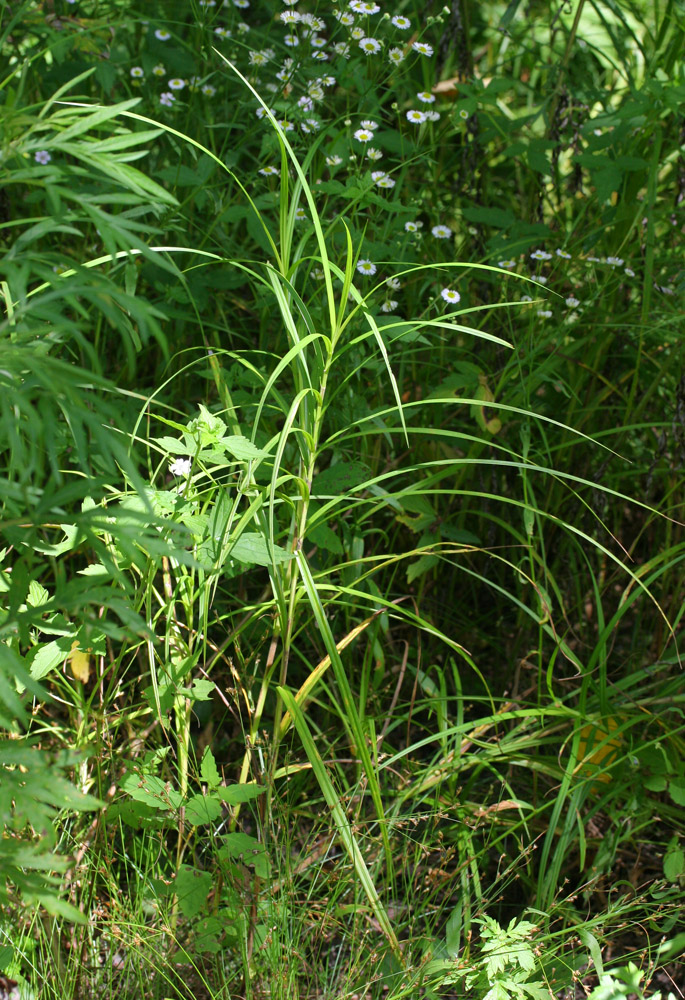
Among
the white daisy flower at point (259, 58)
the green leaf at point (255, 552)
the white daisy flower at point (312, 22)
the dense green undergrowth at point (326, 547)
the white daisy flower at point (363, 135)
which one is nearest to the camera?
the dense green undergrowth at point (326, 547)

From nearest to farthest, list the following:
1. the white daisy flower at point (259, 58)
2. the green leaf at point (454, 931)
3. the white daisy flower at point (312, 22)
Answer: the green leaf at point (454, 931)
the white daisy flower at point (312, 22)
the white daisy flower at point (259, 58)

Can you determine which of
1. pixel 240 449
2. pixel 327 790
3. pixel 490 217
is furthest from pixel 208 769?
pixel 490 217

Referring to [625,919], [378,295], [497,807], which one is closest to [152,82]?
[378,295]

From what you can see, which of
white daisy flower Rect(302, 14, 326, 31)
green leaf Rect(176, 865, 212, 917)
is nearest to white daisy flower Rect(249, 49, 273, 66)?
white daisy flower Rect(302, 14, 326, 31)

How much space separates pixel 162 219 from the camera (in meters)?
1.65

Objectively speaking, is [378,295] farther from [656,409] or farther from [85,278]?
[85,278]

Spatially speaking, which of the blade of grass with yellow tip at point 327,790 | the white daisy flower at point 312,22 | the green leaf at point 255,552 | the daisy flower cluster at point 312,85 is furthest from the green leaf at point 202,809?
the white daisy flower at point 312,22

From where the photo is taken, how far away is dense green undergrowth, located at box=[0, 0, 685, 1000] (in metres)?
1.02

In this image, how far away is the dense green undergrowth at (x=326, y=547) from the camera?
1.02 meters

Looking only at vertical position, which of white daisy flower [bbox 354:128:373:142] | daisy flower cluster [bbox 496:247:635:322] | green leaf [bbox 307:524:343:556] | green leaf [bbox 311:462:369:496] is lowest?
green leaf [bbox 307:524:343:556]

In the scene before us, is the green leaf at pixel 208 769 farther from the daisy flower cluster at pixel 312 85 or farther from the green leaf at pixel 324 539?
the daisy flower cluster at pixel 312 85

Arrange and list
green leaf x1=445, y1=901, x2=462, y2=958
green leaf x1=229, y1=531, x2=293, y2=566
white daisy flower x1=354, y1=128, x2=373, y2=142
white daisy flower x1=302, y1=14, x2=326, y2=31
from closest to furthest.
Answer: green leaf x1=229, y1=531, x2=293, y2=566 < green leaf x1=445, y1=901, x2=462, y2=958 < white daisy flower x1=354, y1=128, x2=373, y2=142 < white daisy flower x1=302, y1=14, x2=326, y2=31

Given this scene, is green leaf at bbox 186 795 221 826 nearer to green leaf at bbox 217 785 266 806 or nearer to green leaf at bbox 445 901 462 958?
green leaf at bbox 217 785 266 806

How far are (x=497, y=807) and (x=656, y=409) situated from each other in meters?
0.94
